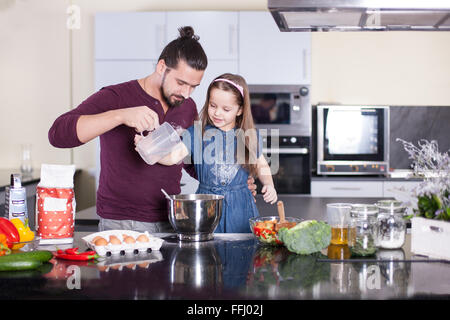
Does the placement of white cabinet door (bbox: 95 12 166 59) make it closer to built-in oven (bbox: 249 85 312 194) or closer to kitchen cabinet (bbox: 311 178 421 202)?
built-in oven (bbox: 249 85 312 194)

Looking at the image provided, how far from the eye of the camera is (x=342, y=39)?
4.48 metres

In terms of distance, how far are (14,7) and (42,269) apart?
3.78 metres

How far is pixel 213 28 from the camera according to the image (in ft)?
13.3

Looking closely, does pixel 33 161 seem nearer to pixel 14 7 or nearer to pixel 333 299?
pixel 14 7

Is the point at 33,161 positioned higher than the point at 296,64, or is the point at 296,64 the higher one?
the point at 296,64

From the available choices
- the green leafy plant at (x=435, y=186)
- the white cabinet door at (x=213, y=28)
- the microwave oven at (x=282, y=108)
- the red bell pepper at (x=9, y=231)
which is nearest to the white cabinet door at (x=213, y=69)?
the white cabinet door at (x=213, y=28)

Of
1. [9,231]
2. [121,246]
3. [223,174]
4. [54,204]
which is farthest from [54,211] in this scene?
[223,174]

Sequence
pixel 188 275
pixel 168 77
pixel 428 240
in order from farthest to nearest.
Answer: pixel 168 77 → pixel 428 240 → pixel 188 275

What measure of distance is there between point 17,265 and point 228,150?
112cm

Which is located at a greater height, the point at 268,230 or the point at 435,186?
the point at 435,186

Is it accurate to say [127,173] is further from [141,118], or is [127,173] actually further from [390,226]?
[390,226]

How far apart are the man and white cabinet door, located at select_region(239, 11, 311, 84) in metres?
2.07

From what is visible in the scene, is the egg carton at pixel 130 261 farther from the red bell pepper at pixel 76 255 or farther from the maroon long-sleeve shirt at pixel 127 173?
the maroon long-sleeve shirt at pixel 127 173

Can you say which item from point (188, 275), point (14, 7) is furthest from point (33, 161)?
point (188, 275)
